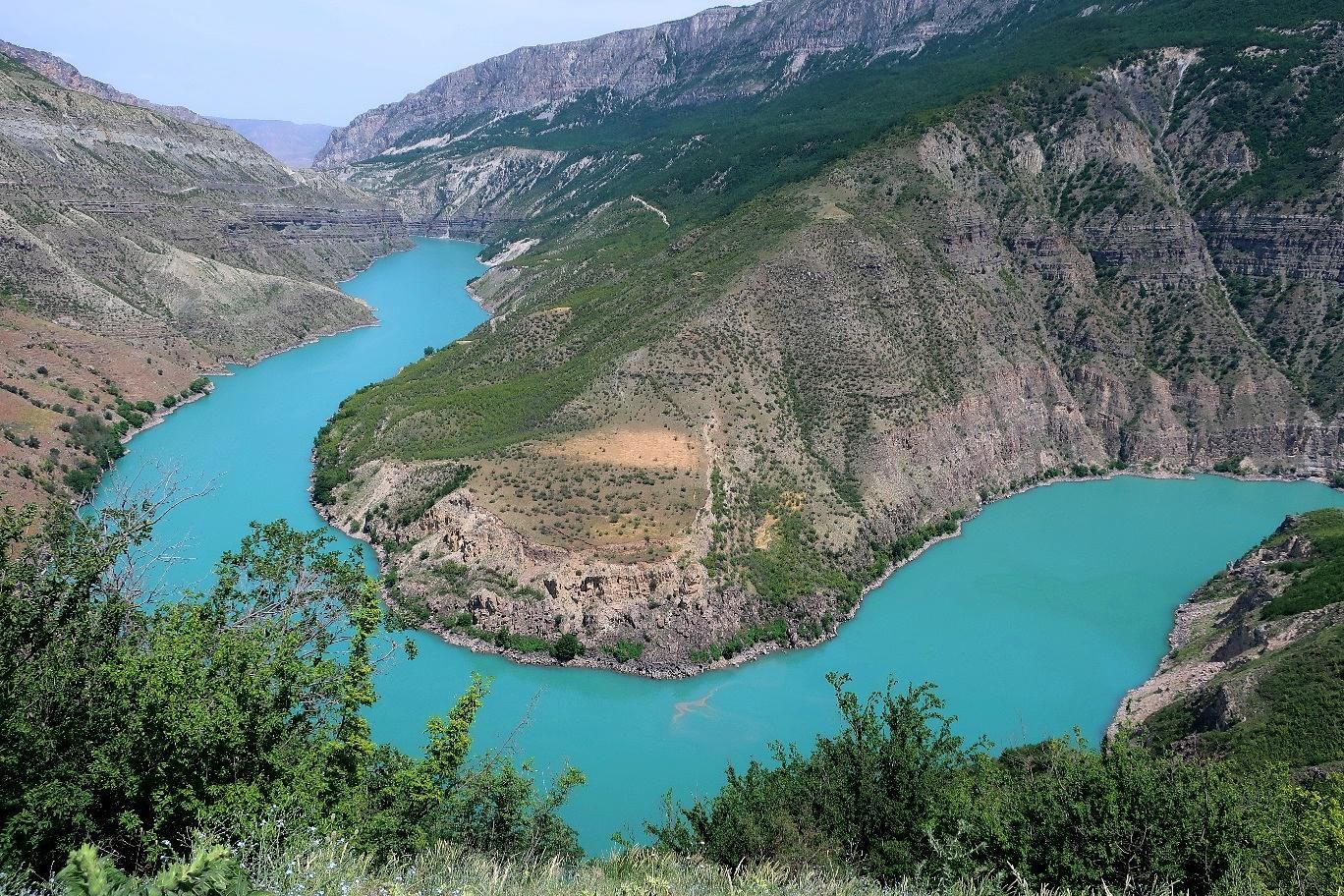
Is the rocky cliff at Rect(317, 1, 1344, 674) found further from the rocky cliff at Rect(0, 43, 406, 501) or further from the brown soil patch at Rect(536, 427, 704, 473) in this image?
the rocky cliff at Rect(0, 43, 406, 501)

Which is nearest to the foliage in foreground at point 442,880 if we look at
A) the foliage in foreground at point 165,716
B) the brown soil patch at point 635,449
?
the foliage in foreground at point 165,716

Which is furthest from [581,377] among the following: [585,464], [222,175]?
[222,175]

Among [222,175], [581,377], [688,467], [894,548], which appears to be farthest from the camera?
[222,175]

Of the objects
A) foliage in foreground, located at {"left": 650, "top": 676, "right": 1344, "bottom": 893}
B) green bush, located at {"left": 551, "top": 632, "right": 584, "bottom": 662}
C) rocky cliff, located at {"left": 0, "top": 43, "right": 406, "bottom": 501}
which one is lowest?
green bush, located at {"left": 551, "top": 632, "right": 584, "bottom": 662}

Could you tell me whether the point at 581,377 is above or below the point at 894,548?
above

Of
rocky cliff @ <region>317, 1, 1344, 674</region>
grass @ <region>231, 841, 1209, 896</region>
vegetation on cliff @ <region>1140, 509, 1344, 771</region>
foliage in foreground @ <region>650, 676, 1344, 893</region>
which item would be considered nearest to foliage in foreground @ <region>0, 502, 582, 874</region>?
grass @ <region>231, 841, 1209, 896</region>

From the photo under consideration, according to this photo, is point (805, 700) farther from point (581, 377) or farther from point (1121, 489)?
point (1121, 489)
